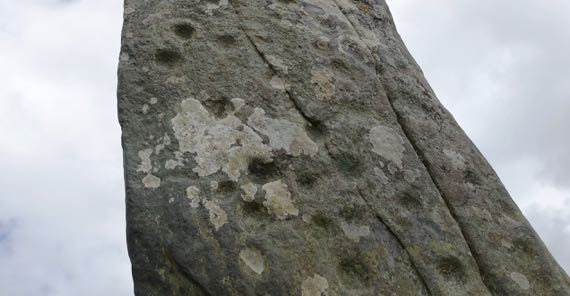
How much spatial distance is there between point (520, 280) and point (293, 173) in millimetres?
1672

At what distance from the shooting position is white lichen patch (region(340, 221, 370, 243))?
506 centimetres

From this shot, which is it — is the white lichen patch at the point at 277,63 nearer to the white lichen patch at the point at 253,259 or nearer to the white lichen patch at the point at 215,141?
the white lichen patch at the point at 215,141

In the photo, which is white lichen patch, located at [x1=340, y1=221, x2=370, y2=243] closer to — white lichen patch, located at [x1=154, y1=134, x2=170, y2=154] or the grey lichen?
the grey lichen

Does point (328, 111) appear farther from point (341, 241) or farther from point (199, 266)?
point (199, 266)

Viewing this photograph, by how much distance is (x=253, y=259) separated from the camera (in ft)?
15.6

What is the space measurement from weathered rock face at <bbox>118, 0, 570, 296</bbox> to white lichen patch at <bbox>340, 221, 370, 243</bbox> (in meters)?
0.01

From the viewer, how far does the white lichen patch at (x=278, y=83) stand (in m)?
5.72

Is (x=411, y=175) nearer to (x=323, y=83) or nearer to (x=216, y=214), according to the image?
(x=323, y=83)

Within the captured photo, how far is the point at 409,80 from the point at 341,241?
6.19ft

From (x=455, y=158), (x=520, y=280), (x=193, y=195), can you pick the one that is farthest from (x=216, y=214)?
(x=520, y=280)

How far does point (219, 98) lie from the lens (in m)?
5.54

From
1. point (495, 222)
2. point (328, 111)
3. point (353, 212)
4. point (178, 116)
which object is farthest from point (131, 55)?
point (495, 222)

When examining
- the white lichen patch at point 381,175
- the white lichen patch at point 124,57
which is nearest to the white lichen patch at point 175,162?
the white lichen patch at point 124,57

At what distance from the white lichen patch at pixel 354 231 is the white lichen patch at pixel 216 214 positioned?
78cm
